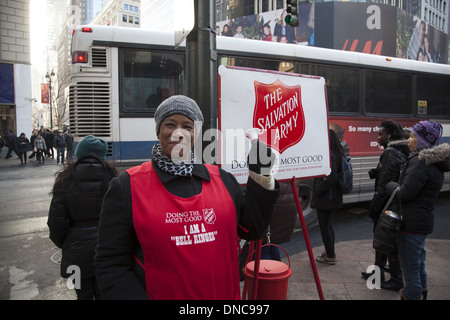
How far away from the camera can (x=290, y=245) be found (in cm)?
586

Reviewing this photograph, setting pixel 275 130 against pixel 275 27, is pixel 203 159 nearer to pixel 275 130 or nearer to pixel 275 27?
pixel 275 130

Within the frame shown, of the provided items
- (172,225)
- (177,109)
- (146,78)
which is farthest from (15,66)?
(172,225)

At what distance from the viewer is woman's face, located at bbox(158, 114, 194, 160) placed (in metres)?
1.80

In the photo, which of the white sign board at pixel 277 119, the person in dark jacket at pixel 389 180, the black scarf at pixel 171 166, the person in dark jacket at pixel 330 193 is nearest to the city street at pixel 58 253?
the person in dark jacket at pixel 389 180

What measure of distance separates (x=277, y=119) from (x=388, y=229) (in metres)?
1.52

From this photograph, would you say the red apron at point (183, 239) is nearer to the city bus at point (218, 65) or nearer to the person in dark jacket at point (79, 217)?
the person in dark jacket at point (79, 217)

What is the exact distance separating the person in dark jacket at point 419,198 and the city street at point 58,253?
802 mm

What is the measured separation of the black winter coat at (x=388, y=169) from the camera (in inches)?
154

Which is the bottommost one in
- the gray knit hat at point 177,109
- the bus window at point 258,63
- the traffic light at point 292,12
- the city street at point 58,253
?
the city street at point 58,253

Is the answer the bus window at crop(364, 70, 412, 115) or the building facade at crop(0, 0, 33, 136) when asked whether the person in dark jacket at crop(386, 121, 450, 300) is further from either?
the building facade at crop(0, 0, 33, 136)

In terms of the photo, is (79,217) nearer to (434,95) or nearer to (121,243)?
(121,243)

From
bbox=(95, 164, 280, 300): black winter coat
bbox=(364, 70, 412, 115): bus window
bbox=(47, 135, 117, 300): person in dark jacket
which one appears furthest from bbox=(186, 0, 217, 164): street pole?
bbox=(364, 70, 412, 115): bus window

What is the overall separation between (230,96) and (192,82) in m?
0.56
